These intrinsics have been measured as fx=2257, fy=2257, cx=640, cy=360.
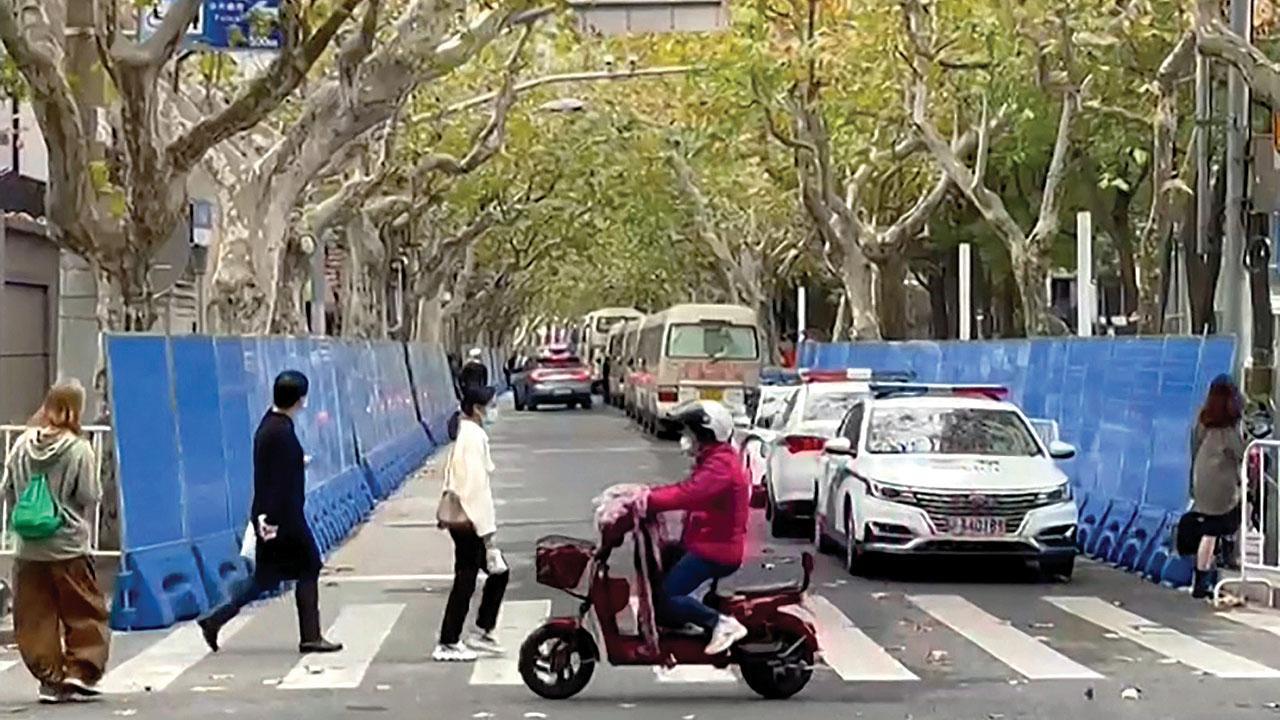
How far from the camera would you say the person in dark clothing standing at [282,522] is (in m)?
13.7

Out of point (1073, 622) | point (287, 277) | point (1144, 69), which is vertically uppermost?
point (1144, 69)

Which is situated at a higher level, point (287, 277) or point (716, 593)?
point (287, 277)

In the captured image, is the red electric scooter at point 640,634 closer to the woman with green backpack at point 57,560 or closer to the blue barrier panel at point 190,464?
the woman with green backpack at point 57,560

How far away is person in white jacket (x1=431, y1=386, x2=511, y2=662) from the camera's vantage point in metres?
13.4

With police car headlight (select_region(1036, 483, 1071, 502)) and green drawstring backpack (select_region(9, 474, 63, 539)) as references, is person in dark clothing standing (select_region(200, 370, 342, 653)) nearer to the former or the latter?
green drawstring backpack (select_region(9, 474, 63, 539))

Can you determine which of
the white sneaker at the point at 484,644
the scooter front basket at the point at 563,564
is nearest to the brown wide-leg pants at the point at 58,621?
the white sneaker at the point at 484,644

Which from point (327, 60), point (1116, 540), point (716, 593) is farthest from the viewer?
point (327, 60)

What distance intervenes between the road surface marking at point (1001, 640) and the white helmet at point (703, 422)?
2525mm

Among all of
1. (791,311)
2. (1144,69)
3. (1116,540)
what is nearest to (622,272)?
(791,311)

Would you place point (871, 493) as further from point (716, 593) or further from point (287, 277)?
point (287, 277)

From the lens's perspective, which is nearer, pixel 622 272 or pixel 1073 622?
pixel 1073 622

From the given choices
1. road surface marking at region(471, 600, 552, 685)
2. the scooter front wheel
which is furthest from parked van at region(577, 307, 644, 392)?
the scooter front wheel

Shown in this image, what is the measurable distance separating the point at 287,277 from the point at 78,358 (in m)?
3.02

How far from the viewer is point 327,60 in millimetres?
28844
